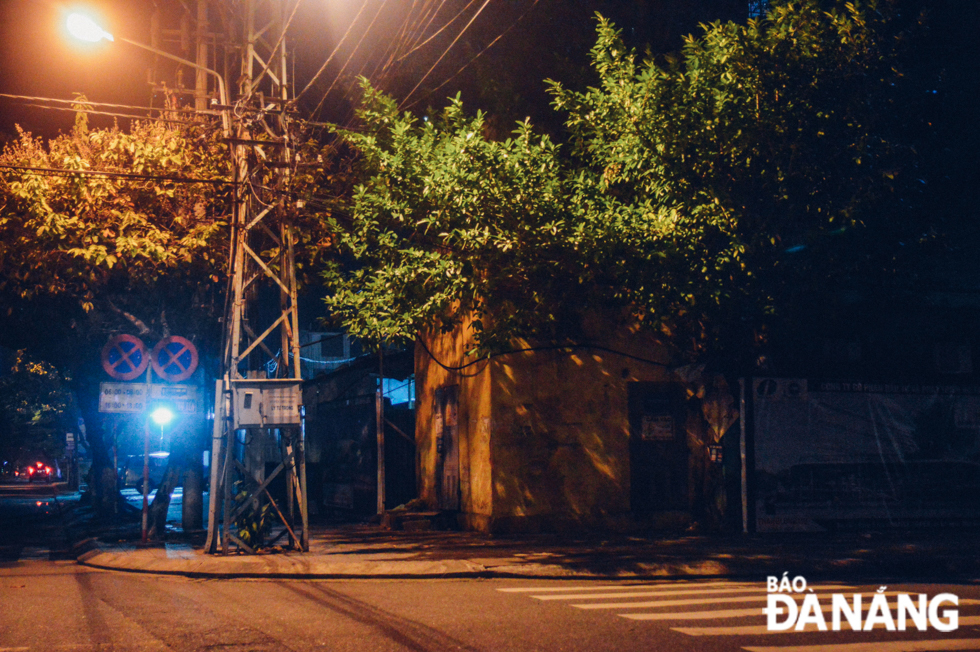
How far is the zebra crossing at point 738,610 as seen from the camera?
6.70 metres

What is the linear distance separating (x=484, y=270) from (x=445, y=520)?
5.55 meters

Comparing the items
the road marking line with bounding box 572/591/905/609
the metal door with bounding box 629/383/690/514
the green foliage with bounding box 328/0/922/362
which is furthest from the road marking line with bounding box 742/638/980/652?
the metal door with bounding box 629/383/690/514

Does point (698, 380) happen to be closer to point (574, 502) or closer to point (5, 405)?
point (574, 502)

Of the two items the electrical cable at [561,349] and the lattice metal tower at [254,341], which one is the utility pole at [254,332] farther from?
the electrical cable at [561,349]

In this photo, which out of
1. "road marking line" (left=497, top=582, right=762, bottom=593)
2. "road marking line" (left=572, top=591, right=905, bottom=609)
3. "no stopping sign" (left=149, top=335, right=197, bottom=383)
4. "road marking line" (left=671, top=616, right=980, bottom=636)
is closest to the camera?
"road marking line" (left=671, top=616, right=980, bottom=636)

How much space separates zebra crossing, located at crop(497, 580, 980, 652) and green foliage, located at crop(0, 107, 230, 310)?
10404 millimetres

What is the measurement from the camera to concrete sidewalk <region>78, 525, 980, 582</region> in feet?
38.6

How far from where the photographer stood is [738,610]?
8.24 metres

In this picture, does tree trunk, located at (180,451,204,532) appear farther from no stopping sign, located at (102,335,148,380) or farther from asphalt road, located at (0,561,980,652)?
asphalt road, located at (0,561,980,652)

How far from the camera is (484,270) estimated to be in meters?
14.3

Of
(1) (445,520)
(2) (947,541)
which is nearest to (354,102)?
(1) (445,520)

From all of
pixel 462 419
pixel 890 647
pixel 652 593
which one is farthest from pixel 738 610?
pixel 462 419

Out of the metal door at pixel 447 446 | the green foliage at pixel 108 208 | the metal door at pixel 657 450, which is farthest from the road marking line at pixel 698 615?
the green foliage at pixel 108 208

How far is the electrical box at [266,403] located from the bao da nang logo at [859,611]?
23.8 ft
